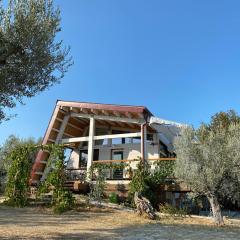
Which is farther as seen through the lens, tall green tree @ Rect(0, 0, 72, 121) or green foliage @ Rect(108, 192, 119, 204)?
green foliage @ Rect(108, 192, 119, 204)

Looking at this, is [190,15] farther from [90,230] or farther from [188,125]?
[90,230]

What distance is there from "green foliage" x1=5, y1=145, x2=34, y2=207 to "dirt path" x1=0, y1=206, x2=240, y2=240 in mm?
1980

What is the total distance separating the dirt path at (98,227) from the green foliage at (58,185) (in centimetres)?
58

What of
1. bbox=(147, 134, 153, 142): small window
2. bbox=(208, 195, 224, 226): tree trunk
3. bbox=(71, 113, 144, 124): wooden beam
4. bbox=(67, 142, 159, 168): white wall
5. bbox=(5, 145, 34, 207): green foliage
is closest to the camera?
bbox=(208, 195, 224, 226): tree trunk

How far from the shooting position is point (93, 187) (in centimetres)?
2162

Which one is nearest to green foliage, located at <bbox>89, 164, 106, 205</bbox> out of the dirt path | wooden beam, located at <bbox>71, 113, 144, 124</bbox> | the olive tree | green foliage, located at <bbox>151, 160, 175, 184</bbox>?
the dirt path

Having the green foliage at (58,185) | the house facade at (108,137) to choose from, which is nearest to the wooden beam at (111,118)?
the house facade at (108,137)

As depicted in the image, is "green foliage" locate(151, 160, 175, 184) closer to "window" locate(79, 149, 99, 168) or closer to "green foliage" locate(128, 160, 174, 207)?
"green foliage" locate(128, 160, 174, 207)

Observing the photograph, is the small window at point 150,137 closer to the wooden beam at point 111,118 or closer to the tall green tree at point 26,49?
the wooden beam at point 111,118

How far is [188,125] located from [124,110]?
7433 millimetres

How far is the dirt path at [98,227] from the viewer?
12234mm

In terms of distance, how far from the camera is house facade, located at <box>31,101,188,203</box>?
77.2ft

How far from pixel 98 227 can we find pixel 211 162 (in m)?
5.01

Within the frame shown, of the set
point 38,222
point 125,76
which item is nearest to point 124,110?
point 125,76
